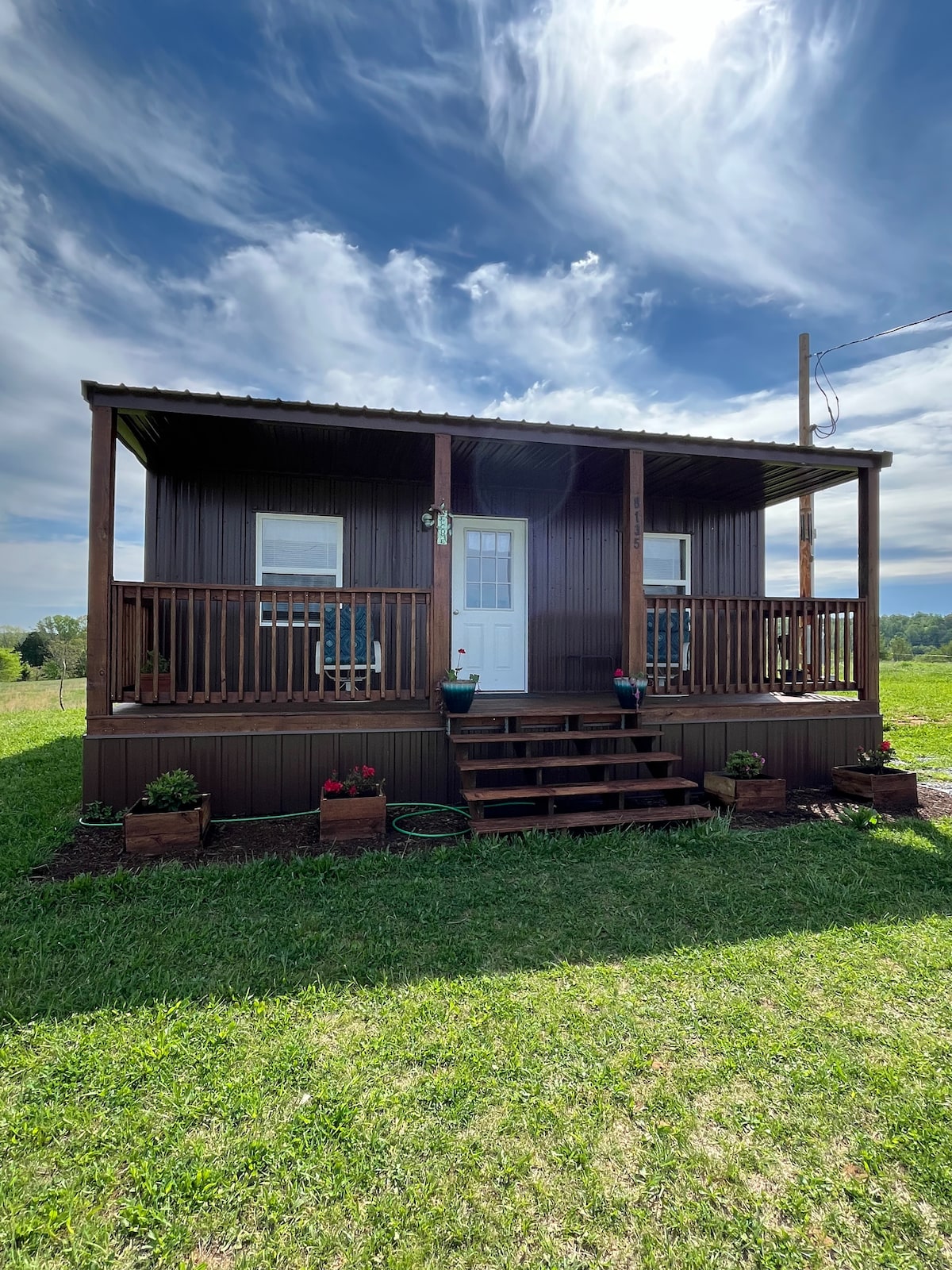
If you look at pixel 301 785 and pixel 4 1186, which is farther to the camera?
pixel 301 785

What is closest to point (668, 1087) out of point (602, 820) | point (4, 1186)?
point (4, 1186)

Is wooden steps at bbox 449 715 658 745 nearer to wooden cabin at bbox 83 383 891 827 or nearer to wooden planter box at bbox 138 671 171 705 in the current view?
wooden cabin at bbox 83 383 891 827

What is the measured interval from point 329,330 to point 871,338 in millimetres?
7843

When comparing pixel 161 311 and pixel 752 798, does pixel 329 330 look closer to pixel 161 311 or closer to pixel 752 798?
pixel 161 311

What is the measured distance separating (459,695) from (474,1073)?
2875 mm

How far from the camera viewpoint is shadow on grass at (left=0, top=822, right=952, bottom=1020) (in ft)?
7.71

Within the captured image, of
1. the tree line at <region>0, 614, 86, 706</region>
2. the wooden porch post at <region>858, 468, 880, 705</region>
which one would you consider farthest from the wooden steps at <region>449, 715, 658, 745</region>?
the tree line at <region>0, 614, 86, 706</region>

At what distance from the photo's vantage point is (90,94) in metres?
5.39

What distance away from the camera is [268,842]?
12.8 feet

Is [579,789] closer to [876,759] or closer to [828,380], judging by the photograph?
[876,759]

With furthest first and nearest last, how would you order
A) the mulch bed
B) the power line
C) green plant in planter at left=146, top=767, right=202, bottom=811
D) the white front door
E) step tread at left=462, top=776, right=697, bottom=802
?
1. the power line
2. the white front door
3. step tread at left=462, top=776, right=697, bottom=802
4. green plant in planter at left=146, top=767, right=202, bottom=811
5. the mulch bed

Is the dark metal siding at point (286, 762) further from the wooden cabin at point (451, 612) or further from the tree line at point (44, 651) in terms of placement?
the tree line at point (44, 651)

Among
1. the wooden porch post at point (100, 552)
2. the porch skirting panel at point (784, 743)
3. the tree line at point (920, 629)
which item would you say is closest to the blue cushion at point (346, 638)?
the wooden porch post at point (100, 552)

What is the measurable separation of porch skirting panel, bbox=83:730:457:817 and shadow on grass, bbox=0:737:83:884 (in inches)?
14.7
